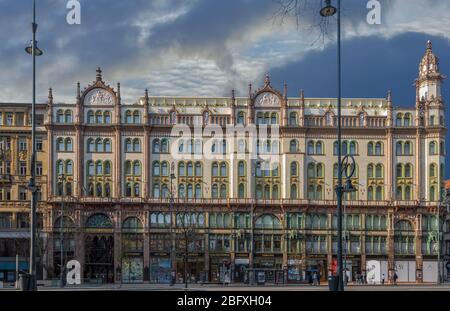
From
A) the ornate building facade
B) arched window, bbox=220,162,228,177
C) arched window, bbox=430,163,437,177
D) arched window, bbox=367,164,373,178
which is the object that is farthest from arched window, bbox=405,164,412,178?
arched window, bbox=220,162,228,177

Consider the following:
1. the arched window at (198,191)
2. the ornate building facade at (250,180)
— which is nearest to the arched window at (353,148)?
the ornate building facade at (250,180)

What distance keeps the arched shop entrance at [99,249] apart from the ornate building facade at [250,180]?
0.17 metres

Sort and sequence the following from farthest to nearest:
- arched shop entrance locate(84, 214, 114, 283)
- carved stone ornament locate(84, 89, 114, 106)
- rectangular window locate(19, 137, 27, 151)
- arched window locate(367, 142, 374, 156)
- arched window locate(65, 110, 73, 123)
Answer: arched window locate(367, 142, 374, 156), carved stone ornament locate(84, 89, 114, 106), rectangular window locate(19, 137, 27, 151), arched window locate(65, 110, 73, 123), arched shop entrance locate(84, 214, 114, 283)

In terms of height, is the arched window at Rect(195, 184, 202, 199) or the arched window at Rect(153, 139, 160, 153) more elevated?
the arched window at Rect(153, 139, 160, 153)

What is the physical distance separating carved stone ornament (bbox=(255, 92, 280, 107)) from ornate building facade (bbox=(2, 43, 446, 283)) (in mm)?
125

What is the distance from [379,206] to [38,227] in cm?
4184

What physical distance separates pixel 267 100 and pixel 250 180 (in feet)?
33.6

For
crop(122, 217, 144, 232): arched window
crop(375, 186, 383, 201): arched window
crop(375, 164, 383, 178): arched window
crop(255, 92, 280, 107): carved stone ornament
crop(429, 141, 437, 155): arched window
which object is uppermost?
crop(255, 92, 280, 107): carved stone ornament

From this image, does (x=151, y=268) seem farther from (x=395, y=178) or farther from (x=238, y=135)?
(x=395, y=178)

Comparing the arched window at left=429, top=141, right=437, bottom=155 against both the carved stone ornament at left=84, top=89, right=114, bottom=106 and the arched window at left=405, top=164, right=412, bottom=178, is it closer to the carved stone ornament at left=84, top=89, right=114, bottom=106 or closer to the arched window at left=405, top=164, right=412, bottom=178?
the arched window at left=405, top=164, right=412, bottom=178

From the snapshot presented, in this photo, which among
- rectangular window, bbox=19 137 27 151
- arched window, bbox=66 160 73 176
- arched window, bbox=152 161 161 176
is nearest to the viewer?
arched window, bbox=66 160 73 176

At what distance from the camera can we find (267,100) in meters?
99.9

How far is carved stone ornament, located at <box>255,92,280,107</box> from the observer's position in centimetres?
9988

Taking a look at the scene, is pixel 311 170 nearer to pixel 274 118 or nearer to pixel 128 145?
pixel 274 118
